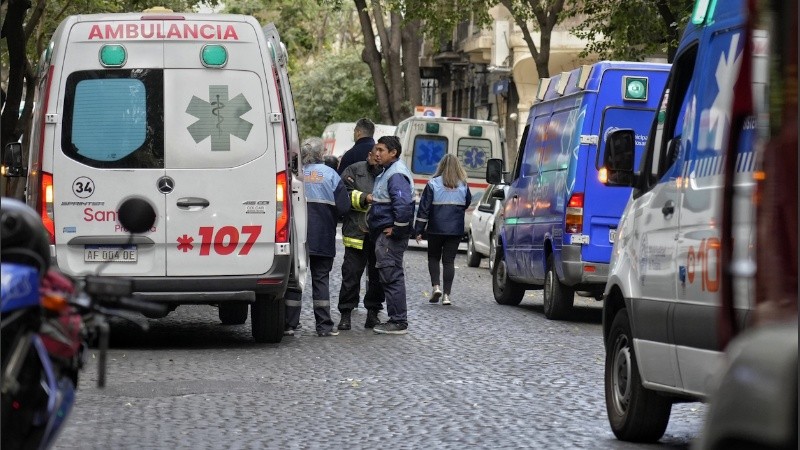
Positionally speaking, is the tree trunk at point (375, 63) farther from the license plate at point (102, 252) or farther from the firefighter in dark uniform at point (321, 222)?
the license plate at point (102, 252)

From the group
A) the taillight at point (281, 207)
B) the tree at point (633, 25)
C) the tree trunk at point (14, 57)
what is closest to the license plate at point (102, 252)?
the taillight at point (281, 207)

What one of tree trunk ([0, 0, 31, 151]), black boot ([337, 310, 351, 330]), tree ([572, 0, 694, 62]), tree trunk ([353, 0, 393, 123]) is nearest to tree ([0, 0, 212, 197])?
tree trunk ([0, 0, 31, 151])

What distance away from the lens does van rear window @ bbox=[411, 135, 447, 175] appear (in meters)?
30.2

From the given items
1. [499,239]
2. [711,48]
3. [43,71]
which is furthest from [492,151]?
Answer: [711,48]

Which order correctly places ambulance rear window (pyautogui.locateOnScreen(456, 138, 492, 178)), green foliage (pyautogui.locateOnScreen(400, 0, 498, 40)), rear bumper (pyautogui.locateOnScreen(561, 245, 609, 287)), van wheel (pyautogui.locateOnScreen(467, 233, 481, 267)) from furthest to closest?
1. green foliage (pyautogui.locateOnScreen(400, 0, 498, 40))
2. ambulance rear window (pyautogui.locateOnScreen(456, 138, 492, 178))
3. van wheel (pyautogui.locateOnScreen(467, 233, 481, 267))
4. rear bumper (pyautogui.locateOnScreen(561, 245, 609, 287))

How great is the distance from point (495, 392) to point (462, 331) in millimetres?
4665

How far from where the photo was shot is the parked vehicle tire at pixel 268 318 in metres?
13.1

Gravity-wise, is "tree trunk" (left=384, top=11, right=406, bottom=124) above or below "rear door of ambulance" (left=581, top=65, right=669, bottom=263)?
above

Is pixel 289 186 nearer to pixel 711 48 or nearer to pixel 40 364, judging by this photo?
pixel 711 48

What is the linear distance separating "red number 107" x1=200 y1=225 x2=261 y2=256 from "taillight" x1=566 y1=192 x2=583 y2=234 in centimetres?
401

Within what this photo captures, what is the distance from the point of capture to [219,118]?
12.4 meters

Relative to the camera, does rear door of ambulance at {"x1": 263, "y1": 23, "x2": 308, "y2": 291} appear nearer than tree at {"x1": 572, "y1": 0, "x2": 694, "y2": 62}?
Yes

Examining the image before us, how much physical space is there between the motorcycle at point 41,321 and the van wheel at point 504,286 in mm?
13654

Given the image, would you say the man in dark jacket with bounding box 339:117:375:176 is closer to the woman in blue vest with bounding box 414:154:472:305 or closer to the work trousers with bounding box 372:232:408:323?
the woman in blue vest with bounding box 414:154:472:305
